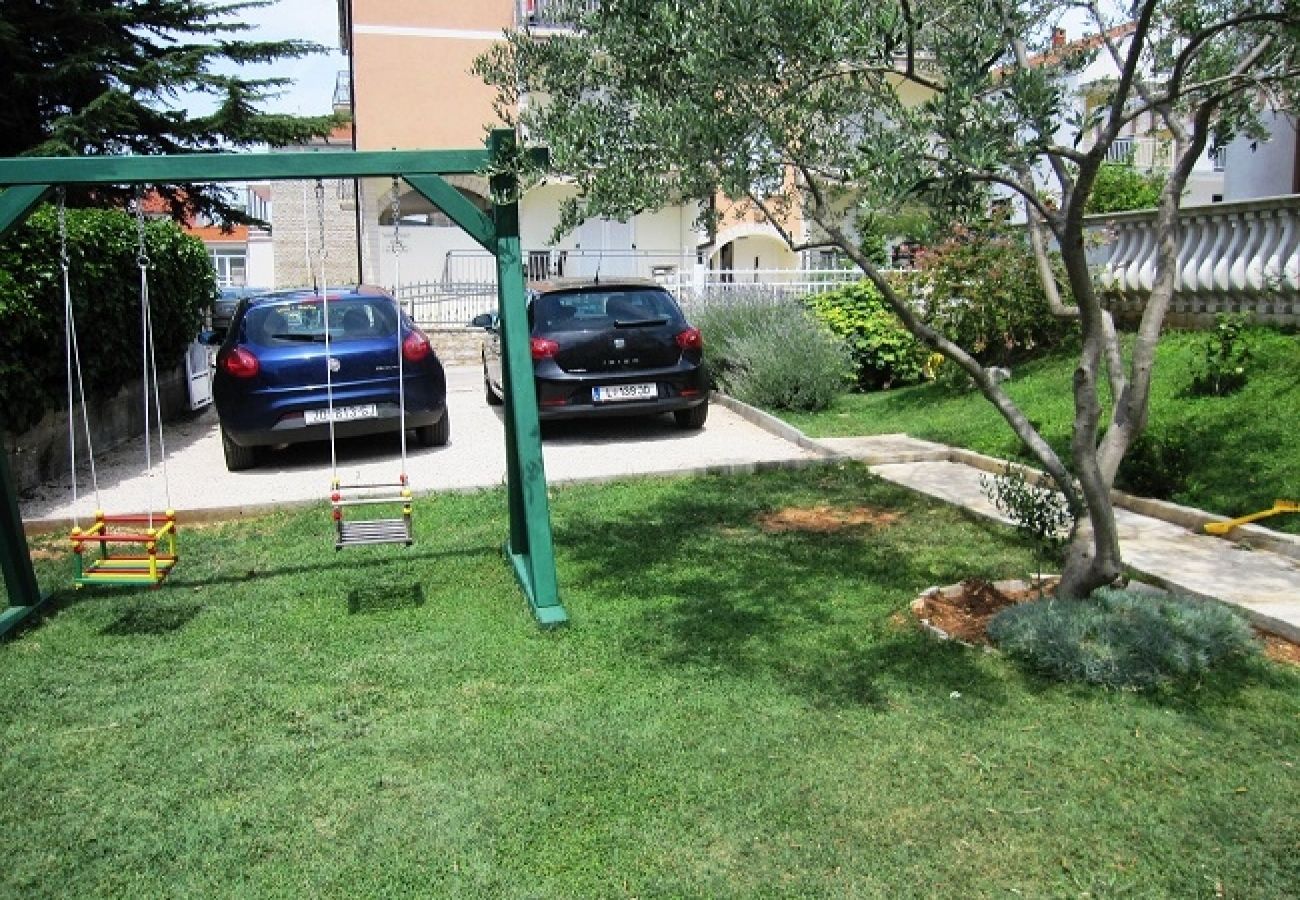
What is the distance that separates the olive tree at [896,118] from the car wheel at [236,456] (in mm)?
5709

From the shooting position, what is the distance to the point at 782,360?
1295cm

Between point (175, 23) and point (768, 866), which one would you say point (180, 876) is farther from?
point (175, 23)

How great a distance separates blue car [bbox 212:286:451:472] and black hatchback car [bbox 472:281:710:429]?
151cm

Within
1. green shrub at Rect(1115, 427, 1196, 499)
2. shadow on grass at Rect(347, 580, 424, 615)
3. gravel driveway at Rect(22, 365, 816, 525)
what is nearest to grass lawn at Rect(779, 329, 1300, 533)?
green shrub at Rect(1115, 427, 1196, 499)

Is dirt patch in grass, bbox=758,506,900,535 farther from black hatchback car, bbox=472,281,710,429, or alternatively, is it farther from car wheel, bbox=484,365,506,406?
car wheel, bbox=484,365,506,406

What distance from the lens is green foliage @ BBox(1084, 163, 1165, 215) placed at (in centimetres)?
1769

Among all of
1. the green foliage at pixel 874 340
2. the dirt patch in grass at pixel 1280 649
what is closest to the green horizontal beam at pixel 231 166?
the dirt patch in grass at pixel 1280 649

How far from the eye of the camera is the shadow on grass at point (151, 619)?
230 inches

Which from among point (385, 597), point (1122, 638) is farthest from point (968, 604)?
point (385, 597)

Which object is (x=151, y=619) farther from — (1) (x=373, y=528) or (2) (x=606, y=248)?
(2) (x=606, y=248)

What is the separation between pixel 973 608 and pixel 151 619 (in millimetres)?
4426

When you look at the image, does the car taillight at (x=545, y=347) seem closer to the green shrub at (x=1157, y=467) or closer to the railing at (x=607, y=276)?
the railing at (x=607, y=276)

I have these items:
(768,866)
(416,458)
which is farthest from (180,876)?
(416,458)

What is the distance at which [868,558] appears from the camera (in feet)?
22.2
